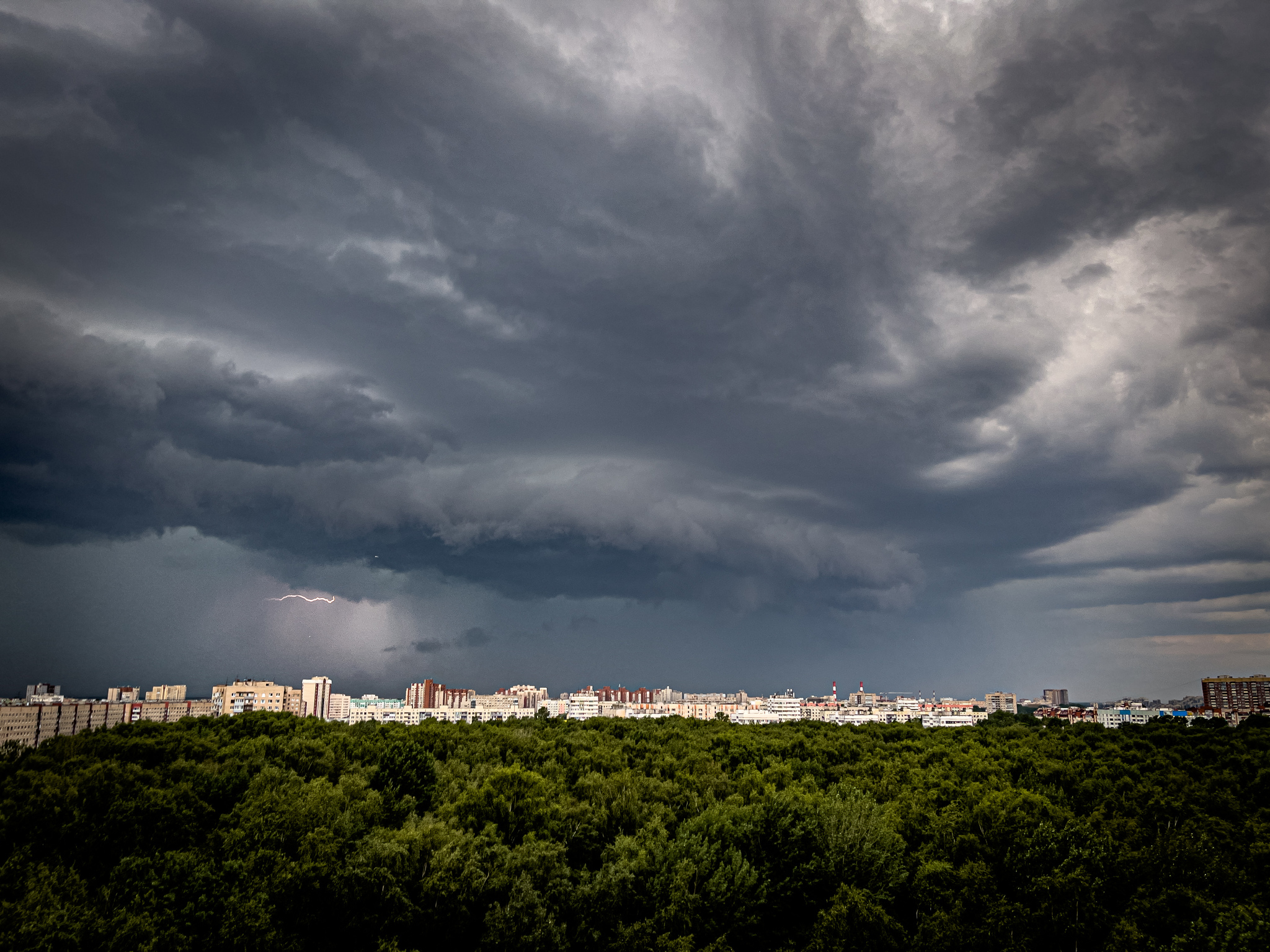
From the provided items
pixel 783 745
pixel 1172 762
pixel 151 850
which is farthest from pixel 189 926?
pixel 1172 762

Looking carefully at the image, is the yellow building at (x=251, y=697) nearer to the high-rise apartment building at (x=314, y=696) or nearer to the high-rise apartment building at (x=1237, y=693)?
the high-rise apartment building at (x=314, y=696)

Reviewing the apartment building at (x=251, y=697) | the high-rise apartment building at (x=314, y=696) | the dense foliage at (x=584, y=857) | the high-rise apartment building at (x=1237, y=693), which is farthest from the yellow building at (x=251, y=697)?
the high-rise apartment building at (x=1237, y=693)

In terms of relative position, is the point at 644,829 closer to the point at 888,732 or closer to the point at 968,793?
the point at 968,793

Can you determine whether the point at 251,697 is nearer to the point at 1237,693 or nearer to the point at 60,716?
the point at 60,716

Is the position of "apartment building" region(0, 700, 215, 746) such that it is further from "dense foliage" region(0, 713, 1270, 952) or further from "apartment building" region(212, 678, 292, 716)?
"dense foliage" region(0, 713, 1270, 952)

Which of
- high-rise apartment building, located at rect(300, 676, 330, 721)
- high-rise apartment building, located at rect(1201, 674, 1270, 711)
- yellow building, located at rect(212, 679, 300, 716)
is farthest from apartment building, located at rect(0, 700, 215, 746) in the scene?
high-rise apartment building, located at rect(1201, 674, 1270, 711)

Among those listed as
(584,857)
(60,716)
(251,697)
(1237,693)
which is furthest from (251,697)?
(1237,693)
